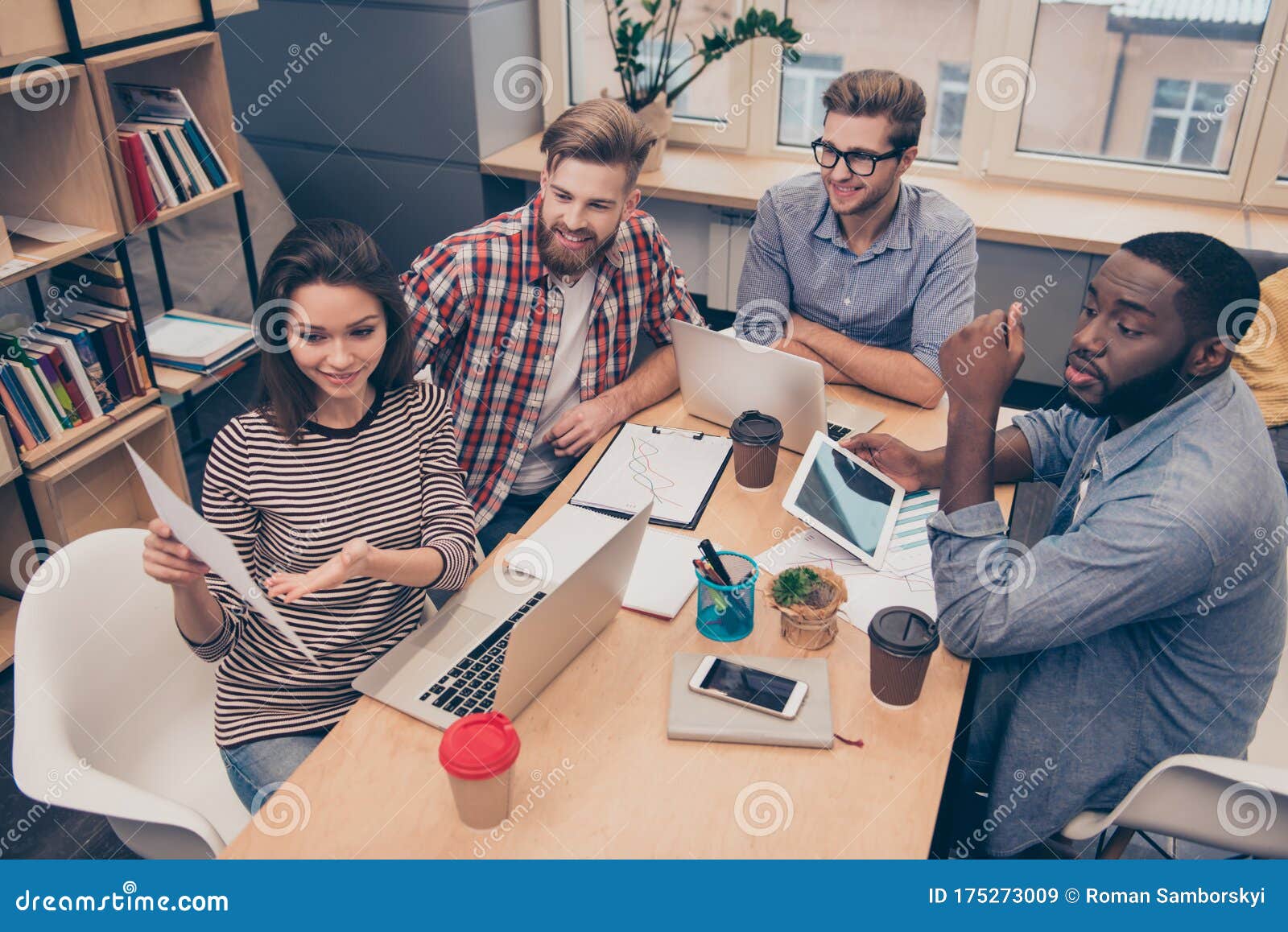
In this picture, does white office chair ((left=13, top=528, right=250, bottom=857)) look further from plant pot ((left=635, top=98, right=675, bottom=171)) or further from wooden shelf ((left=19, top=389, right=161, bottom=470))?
plant pot ((left=635, top=98, right=675, bottom=171))

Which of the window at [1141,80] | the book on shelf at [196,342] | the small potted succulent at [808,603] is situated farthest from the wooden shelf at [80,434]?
the window at [1141,80]

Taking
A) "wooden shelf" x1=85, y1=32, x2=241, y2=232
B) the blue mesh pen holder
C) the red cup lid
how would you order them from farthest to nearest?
"wooden shelf" x1=85, y1=32, x2=241, y2=232
the blue mesh pen holder
the red cup lid

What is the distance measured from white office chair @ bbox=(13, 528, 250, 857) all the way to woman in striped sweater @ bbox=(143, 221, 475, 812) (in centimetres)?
11

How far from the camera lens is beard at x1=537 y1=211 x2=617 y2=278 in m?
2.10

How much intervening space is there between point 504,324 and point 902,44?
99.7 inches

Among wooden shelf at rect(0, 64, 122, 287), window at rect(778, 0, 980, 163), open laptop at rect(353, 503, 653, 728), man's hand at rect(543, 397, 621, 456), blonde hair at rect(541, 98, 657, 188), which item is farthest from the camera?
window at rect(778, 0, 980, 163)

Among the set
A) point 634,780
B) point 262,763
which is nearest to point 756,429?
point 634,780

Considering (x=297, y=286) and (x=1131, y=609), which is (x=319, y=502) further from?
(x=1131, y=609)

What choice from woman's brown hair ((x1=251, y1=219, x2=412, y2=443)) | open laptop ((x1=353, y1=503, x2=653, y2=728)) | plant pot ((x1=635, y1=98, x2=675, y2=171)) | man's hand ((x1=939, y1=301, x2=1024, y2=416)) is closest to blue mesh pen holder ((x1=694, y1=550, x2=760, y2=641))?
open laptop ((x1=353, y1=503, x2=653, y2=728))

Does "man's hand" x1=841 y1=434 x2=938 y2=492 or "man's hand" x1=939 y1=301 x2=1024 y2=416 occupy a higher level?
"man's hand" x1=939 y1=301 x2=1024 y2=416

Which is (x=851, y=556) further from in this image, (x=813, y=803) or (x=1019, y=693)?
(x=813, y=803)

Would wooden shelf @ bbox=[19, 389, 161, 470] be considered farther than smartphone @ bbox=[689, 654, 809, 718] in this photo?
Yes

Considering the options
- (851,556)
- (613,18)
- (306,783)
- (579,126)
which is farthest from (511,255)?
(613,18)

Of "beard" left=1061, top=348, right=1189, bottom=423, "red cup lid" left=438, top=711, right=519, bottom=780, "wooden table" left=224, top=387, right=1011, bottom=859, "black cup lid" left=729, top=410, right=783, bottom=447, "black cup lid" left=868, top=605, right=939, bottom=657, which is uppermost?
"beard" left=1061, top=348, right=1189, bottom=423
